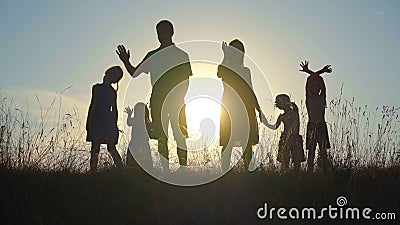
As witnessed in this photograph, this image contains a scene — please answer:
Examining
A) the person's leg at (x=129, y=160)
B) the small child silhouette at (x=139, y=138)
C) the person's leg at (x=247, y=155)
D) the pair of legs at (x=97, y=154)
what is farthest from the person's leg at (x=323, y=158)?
the pair of legs at (x=97, y=154)

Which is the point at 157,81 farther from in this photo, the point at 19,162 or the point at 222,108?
the point at 19,162

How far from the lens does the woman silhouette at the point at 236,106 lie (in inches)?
321

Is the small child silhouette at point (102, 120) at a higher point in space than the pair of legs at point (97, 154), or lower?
higher

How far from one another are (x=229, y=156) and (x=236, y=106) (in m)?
0.70

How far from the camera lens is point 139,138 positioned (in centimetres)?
880

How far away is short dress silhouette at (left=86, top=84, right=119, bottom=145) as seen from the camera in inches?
340

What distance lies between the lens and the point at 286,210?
6.64 meters

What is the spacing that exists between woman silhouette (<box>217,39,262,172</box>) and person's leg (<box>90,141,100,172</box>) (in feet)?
5.62

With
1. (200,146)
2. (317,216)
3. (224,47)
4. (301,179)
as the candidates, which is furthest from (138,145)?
(317,216)

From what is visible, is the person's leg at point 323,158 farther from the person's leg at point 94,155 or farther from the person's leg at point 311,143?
the person's leg at point 94,155

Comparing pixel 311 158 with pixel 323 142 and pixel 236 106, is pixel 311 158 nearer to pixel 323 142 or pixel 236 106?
pixel 323 142

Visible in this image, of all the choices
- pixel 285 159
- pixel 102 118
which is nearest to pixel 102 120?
pixel 102 118

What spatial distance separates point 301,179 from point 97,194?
253 cm

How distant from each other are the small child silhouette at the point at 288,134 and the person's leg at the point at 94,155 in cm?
249
